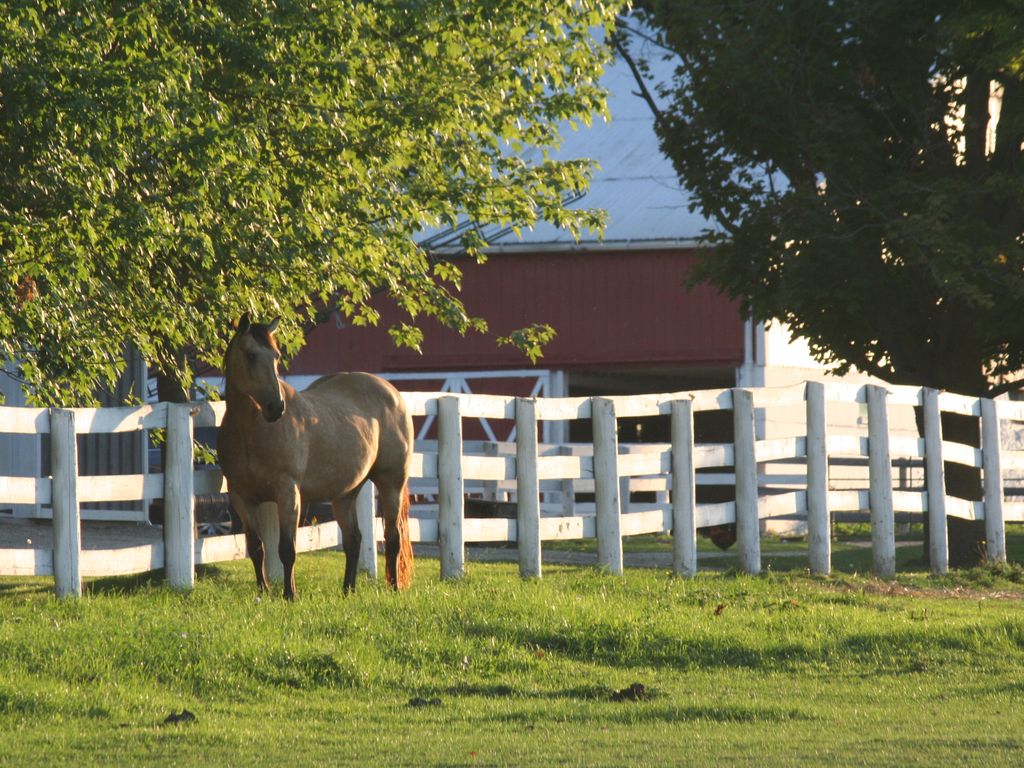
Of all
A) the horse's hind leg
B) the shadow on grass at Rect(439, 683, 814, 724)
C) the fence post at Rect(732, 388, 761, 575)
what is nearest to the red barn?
the fence post at Rect(732, 388, 761, 575)

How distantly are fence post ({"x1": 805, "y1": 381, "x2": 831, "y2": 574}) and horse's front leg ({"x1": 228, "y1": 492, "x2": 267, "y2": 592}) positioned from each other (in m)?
5.44

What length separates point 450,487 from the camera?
1223 cm

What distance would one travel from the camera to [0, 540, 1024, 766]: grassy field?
667 cm

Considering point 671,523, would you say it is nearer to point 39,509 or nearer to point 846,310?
point 846,310

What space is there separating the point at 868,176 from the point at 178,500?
9.40 metres

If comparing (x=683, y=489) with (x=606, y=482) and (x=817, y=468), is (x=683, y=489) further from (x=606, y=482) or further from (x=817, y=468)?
(x=817, y=468)

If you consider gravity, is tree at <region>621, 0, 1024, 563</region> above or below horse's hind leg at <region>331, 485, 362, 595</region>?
above

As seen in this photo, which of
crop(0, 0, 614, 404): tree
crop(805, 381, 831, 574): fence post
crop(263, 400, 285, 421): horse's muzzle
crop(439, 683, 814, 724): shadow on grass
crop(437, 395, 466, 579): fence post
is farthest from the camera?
crop(805, 381, 831, 574): fence post

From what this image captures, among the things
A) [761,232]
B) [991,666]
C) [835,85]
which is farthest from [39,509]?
[991,666]

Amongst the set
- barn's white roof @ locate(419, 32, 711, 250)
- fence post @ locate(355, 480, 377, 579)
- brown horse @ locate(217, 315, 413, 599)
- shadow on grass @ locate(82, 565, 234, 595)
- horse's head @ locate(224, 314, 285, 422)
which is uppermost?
barn's white roof @ locate(419, 32, 711, 250)

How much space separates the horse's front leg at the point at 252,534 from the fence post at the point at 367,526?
1.36 metres

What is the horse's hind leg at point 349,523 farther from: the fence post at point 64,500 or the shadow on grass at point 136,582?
the fence post at point 64,500

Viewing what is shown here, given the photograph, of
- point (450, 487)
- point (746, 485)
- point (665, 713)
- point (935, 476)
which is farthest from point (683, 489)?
point (665, 713)

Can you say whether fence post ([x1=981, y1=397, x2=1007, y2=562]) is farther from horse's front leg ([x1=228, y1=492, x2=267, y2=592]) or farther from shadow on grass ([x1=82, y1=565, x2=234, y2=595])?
horse's front leg ([x1=228, y1=492, x2=267, y2=592])
